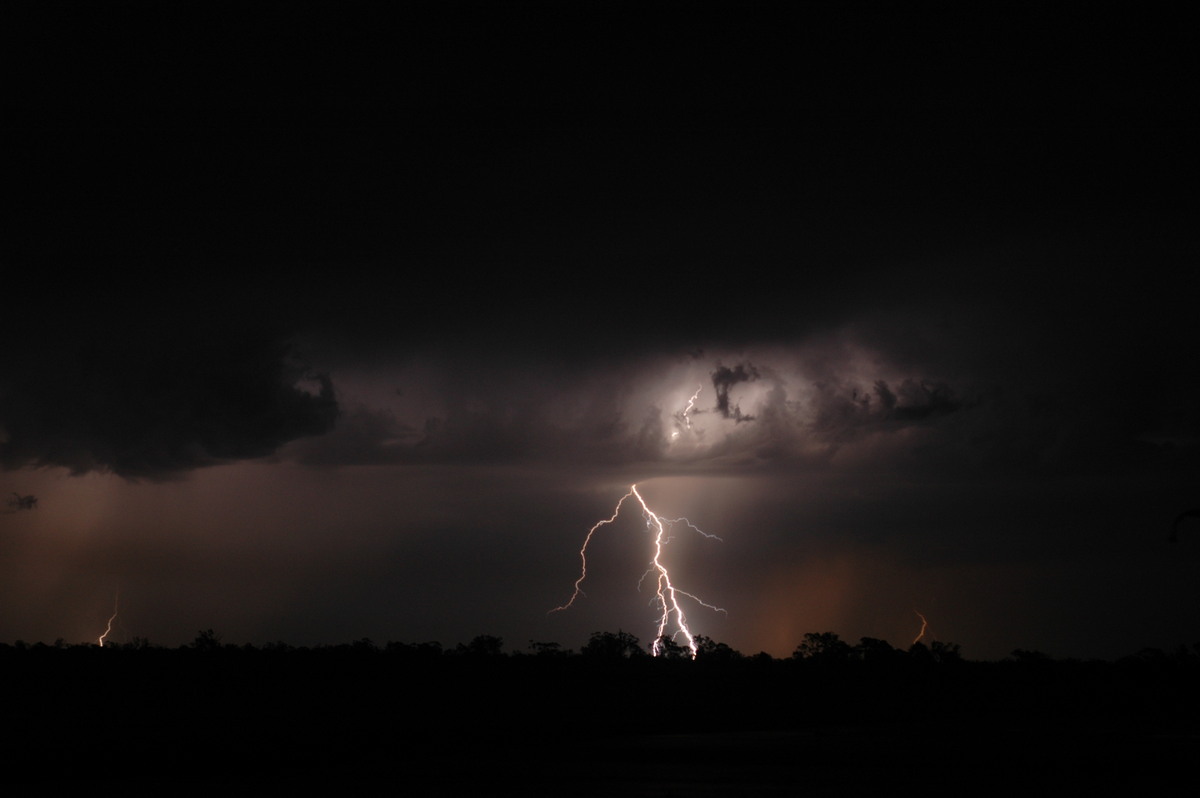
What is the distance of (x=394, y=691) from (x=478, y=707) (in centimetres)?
659

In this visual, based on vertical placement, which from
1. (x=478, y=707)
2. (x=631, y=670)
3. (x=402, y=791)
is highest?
(x=631, y=670)

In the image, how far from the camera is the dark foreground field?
20391 millimetres

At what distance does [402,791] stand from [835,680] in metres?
43.8

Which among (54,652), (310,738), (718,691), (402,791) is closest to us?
(402,791)

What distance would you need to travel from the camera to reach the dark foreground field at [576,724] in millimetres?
20391

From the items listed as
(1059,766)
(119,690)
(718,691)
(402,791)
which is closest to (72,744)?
(402,791)

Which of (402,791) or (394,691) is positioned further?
(394,691)

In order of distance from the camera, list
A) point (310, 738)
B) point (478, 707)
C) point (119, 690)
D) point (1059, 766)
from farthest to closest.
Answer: point (119, 690) → point (478, 707) → point (310, 738) → point (1059, 766)

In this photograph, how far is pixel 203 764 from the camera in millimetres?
23500

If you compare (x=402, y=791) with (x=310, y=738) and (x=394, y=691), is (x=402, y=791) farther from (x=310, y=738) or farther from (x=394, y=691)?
(x=394, y=691)

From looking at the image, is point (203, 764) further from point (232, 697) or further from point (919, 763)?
point (232, 697)

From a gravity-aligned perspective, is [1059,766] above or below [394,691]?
below

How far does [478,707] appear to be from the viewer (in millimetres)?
39438

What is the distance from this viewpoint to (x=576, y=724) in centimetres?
3494
